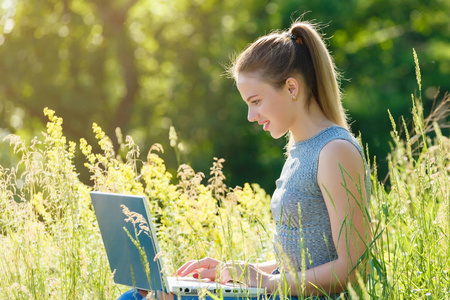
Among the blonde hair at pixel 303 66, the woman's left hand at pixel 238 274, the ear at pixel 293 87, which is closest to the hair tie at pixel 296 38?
the blonde hair at pixel 303 66

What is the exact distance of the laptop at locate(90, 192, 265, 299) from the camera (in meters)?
1.91

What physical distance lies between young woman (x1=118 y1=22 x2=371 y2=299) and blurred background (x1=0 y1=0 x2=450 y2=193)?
1040 cm

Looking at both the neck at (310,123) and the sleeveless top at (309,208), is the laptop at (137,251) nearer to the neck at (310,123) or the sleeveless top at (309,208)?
the sleeveless top at (309,208)

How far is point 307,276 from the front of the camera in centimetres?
200

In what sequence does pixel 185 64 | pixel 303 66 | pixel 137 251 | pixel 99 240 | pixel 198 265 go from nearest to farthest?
1. pixel 137 251
2. pixel 198 265
3. pixel 303 66
4. pixel 99 240
5. pixel 185 64

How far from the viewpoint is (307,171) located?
2125 millimetres

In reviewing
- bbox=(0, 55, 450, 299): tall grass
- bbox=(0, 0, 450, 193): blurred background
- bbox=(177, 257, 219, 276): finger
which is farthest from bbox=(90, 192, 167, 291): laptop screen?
bbox=(0, 0, 450, 193): blurred background

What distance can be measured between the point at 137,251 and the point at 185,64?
13000mm

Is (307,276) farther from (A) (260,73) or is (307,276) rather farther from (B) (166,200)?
(B) (166,200)

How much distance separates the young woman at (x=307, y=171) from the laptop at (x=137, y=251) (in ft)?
0.17

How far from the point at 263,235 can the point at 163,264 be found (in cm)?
188

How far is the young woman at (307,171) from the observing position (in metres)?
1.96

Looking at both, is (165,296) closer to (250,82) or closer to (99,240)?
(250,82)

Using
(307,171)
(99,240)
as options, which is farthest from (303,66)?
(99,240)
